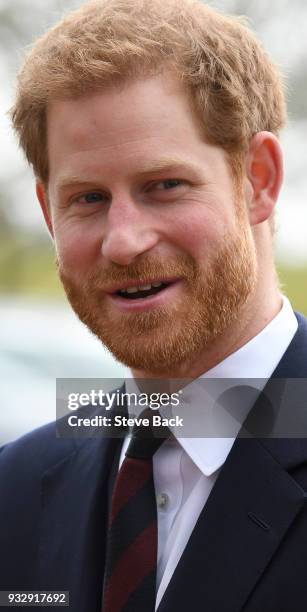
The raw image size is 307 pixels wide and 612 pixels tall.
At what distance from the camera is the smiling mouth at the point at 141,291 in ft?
6.89

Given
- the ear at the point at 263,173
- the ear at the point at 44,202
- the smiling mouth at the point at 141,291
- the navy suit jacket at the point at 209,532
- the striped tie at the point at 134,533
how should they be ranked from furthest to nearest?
the ear at the point at 44,202 < the ear at the point at 263,173 < the smiling mouth at the point at 141,291 < the striped tie at the point at 134,533 < the navy suit jacket at the point at 209,532

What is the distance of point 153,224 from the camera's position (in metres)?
2.06

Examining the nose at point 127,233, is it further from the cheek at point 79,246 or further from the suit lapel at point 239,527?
the suit lapel at point 239,527

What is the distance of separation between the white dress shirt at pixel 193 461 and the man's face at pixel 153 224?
0.28 feet

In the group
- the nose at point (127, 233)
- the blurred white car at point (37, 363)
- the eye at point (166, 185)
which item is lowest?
the nose at point (127, 233)

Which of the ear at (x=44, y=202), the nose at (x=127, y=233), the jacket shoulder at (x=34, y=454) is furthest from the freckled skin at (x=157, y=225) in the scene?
the jacket shoulder at (x=34, y=454)

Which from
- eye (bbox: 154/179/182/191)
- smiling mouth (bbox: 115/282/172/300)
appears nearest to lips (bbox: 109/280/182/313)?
smiling mouth (bbox: 115/282/172/300)

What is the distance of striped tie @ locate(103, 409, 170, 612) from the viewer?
199 cm

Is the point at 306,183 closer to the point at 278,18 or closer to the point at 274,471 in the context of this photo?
the point at 278,18

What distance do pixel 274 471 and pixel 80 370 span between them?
2.54 meters

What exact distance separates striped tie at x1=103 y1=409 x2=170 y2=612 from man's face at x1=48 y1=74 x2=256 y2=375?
0.20m

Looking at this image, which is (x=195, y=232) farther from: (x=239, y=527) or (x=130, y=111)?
(x=239, y=527)

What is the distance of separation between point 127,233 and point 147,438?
1.59ft

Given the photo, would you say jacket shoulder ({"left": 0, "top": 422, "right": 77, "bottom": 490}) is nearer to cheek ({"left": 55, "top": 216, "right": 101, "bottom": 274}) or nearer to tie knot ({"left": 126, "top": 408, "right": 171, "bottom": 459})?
tie knot ({"left": 126, "top": 408, "right": 171, "bottom": 459})
